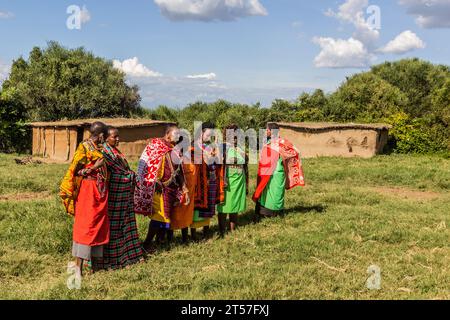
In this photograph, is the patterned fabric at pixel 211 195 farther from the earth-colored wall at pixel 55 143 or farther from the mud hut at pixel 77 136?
the earth-colored wall at pixel 55 143

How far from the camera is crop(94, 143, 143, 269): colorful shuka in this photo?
5402 mm

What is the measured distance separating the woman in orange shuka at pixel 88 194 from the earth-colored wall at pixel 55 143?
16.9m

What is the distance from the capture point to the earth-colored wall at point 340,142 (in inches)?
796

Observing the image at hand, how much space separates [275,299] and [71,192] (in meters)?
2.51

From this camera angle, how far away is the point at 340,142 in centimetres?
2083

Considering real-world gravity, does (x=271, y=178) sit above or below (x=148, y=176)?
below

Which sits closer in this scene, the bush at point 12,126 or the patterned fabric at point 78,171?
the patterned fabric at point 78,171

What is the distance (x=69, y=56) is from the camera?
107 feet

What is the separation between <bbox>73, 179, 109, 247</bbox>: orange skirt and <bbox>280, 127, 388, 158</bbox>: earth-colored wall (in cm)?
1685

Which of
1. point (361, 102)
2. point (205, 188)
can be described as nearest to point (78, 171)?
point (205, 188)

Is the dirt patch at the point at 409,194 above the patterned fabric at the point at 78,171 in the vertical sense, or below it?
below

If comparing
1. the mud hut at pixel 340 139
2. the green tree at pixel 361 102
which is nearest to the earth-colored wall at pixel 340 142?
the mud hut at pixel 340 139

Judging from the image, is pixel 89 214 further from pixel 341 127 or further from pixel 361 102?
pixel 361 102

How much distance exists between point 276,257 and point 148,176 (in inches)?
77.4
